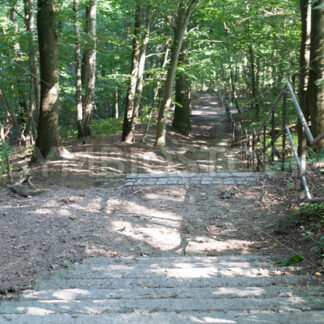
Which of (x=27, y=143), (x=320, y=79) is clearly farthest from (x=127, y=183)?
(x=27, y=143)

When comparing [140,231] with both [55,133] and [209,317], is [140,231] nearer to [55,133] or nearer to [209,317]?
[209,317]

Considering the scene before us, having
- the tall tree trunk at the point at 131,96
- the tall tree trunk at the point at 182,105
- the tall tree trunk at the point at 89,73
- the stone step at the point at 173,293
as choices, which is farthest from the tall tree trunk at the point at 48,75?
the stone step at the point at 173,293

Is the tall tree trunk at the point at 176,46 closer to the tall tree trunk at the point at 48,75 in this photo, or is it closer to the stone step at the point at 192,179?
the tall tree trunk at the point at 48,75

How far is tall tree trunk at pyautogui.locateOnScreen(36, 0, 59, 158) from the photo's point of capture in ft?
31.0

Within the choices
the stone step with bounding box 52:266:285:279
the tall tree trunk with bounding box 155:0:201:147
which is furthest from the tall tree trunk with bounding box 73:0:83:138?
the stone step with bounding box 52:266:285:279

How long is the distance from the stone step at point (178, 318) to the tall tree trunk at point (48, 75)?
8.13 meters

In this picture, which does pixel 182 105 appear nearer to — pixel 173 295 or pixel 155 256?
pixel 155 256

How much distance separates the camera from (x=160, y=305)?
2.51 m

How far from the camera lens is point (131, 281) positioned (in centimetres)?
319

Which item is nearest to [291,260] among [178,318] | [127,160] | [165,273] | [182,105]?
[165,273]

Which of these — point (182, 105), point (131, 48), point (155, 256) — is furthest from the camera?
point (182, 105)

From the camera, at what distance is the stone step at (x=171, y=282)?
9.74 ft

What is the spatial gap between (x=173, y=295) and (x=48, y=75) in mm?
8291

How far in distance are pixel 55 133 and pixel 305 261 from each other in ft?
26.4
